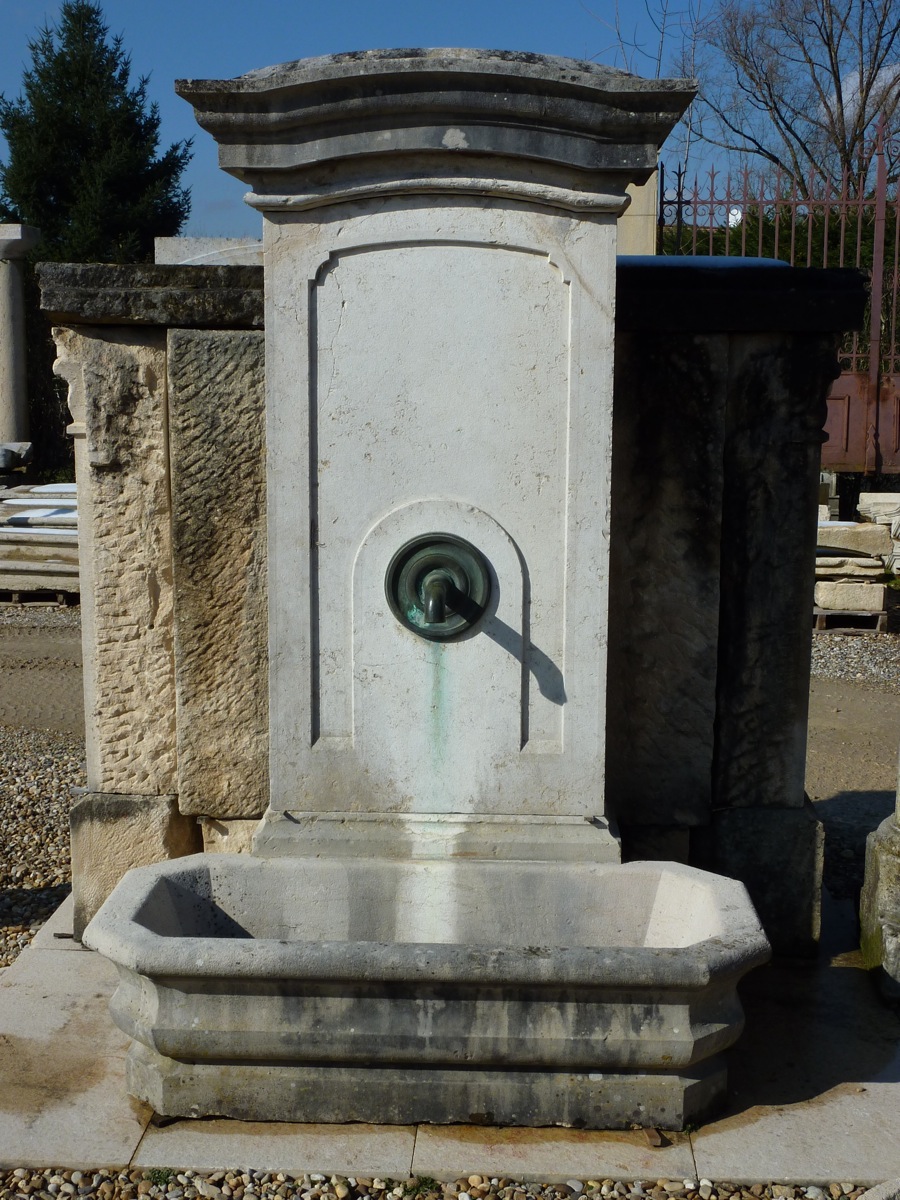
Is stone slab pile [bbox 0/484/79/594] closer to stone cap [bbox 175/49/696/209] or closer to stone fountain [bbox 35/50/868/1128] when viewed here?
stone fountain [bbox 35/50/868/1128]

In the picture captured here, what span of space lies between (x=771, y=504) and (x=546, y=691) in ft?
2.82

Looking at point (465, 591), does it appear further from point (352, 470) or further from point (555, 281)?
point (555, 281)

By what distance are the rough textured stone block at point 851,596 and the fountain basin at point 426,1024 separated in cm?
647

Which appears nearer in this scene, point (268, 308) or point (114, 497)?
point (268, 308)

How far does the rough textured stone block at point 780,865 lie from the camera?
3396mm

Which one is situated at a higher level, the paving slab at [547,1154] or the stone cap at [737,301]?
the stone cap at [737,301]

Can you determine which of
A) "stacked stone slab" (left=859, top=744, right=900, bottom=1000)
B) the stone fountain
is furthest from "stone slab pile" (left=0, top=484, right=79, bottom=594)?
"stacked stone slab" (left=859, top=744, right=900, bottom=1000)

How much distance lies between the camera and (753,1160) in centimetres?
249

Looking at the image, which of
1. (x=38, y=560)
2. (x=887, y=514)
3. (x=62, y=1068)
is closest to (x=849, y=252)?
(x=887, y=514)

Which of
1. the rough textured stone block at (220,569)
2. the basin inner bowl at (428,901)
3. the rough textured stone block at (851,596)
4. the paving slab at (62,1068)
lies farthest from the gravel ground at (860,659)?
the paving slab at (62,1068)

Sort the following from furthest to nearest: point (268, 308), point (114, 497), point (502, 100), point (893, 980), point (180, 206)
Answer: point (180, 206) → point (114, 497) → point (893, 980) → point (268, 308) → point (502, 100)

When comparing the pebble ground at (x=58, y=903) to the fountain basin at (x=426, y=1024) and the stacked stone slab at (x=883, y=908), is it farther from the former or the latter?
the stacked stone slab at (x=883, y=908)

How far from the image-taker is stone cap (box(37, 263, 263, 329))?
3268 mm

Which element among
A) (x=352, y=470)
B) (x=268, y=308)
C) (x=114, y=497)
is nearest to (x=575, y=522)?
(x=352, y=470)
